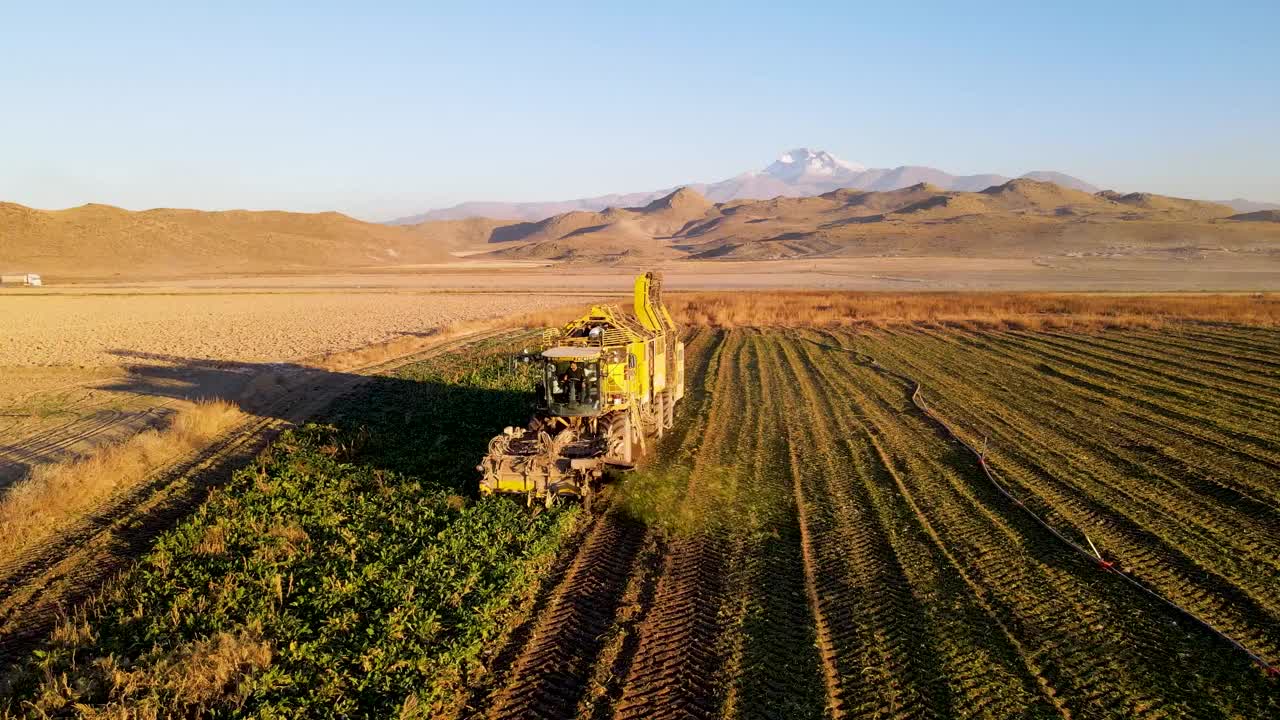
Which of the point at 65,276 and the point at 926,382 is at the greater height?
the point at 65,276

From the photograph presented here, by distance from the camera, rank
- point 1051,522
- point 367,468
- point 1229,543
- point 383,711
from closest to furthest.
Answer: point 383,711
point 1229,543
point 1051,522
point 367,468

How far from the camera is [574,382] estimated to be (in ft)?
Result: 39.0

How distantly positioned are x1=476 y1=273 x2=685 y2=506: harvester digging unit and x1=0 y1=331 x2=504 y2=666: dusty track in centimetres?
513

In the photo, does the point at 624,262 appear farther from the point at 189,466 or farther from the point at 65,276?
the point at 189,466

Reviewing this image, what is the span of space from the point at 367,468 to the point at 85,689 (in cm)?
640

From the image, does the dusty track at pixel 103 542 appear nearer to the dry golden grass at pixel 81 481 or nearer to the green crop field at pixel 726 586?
the dry golden grass at pixel 81 481

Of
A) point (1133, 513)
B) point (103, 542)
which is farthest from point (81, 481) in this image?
point (1133, 513)

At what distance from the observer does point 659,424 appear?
15438 mm

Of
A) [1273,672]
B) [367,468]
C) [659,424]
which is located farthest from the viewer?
[659,424]

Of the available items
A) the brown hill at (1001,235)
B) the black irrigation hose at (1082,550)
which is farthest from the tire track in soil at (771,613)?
the brown hill at (1001,235)

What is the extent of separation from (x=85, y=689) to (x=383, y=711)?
2814 mm

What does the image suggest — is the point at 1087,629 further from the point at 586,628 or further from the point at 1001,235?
the point at 1001,235

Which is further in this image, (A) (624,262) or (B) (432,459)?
(A) (624,262)

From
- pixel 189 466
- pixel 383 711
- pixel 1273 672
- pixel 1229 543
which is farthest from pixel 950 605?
pixel 189 466
